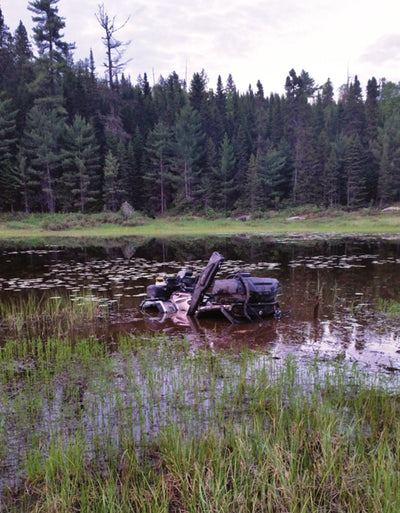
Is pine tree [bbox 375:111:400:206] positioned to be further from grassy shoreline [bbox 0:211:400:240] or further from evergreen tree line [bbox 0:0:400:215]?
grassy shoreline [bbox 0:211:400:240]

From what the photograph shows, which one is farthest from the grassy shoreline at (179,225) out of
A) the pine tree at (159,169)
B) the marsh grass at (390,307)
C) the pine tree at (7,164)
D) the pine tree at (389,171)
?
the marsh grass at (390,307)

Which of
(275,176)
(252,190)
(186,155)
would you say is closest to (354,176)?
(275,176)

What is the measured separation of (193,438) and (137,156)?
61.4 m

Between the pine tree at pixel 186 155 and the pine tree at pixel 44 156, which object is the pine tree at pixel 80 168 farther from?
the pine tree at pixel 186 155

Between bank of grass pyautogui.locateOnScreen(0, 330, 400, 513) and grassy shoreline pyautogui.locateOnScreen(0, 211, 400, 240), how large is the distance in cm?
3563

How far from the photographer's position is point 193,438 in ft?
12.7

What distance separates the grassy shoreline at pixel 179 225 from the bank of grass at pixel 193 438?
117 ft

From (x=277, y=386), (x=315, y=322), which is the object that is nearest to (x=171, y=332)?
(x=315, y=322)

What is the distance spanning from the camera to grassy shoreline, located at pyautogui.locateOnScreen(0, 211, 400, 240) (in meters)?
42.2

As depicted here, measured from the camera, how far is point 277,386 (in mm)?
5129

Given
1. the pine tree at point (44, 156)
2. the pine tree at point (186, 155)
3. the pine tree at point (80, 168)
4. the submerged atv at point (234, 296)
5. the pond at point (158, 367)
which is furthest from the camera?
the pine tree at point (186, 155)

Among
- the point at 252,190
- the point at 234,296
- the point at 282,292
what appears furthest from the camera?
the point at 252,190

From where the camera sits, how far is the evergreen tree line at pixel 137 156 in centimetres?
5462

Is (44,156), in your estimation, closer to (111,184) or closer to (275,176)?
(111,184)
